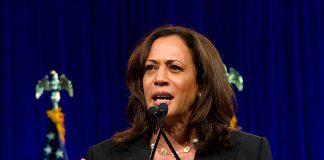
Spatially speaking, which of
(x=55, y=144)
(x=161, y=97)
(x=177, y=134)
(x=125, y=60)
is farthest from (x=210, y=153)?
(x=125, y=60)

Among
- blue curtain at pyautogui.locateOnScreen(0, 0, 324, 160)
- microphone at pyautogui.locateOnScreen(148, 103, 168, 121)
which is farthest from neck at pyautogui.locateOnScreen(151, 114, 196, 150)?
blue curtain at pyautogui.locateOnScreen(0, 0, 324, 160)

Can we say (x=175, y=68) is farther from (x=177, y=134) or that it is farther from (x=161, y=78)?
(x=177, y=134)

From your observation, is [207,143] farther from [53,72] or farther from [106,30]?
[106,30]

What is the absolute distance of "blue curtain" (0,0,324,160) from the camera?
4.58 metres

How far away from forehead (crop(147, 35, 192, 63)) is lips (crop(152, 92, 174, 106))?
12cm

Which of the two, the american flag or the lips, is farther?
the american flag

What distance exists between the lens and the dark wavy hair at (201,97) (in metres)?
1.92

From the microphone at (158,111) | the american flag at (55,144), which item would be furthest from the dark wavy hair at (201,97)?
the american flag at (55,144)

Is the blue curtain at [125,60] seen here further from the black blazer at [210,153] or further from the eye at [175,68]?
the eye at [175,68]

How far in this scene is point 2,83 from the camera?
4543 millimetres

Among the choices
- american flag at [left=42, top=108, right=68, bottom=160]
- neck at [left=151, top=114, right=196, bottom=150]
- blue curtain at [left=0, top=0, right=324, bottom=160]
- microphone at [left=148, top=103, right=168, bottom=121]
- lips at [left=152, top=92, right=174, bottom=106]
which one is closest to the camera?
microphone at [left=148, top=103, right=168, bottom=121]

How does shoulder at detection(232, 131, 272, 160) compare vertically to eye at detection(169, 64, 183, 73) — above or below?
below

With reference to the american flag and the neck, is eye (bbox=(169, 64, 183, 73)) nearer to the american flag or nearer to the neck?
the neck

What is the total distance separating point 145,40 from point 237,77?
2620 mm
